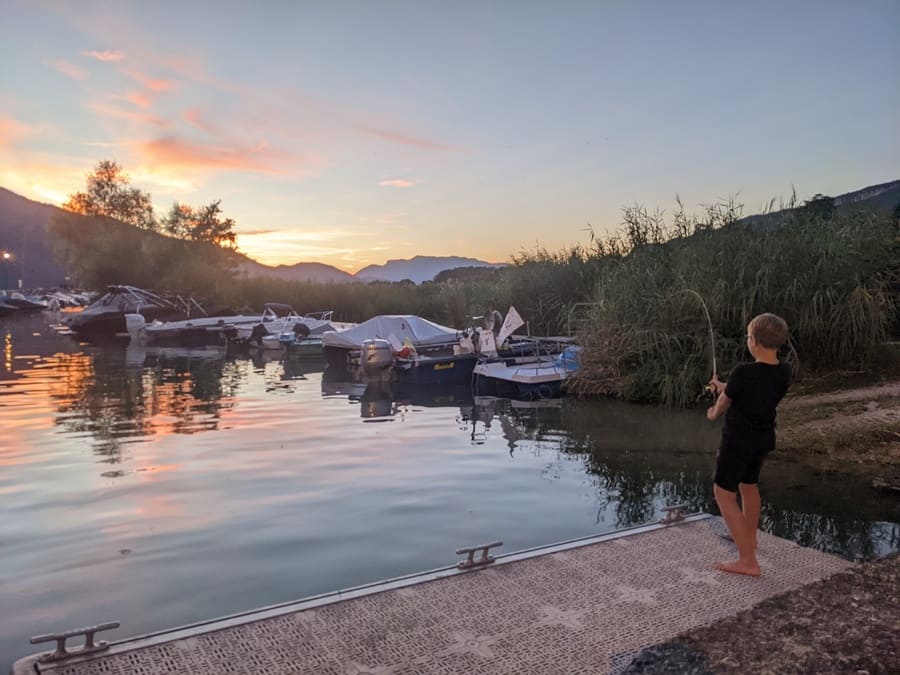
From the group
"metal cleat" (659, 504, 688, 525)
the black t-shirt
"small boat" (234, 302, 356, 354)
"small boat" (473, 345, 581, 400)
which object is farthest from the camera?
"small boat" (234, 302, 356, 354)

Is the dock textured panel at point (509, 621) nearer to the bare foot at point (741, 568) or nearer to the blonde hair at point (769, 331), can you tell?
the bare foot at point (741, 568)

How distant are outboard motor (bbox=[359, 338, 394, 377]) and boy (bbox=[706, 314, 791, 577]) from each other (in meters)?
18.8

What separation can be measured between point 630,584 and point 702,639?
1547 millimetres

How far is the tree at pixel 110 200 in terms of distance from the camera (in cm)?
7300

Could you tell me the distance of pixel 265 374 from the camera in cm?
2681

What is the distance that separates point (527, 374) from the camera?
20.5 m

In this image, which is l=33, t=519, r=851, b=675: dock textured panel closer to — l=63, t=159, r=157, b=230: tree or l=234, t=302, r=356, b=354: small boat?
l=234, t=302, r=356, b=354: small boat

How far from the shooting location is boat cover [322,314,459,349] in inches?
1054

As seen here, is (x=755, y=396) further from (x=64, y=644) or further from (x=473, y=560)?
(x=64, y=644)

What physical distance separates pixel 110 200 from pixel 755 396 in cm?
8041

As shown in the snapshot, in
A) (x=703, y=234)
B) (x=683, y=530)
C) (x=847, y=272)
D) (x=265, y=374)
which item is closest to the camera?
(x=683, y=530)

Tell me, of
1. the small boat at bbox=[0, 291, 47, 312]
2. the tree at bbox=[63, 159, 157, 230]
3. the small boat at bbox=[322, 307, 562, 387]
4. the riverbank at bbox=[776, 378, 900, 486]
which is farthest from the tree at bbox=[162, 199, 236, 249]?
the riverbank at bbox=[776, 378, 900, 486]

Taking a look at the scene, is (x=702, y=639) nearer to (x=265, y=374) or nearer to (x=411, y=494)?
(x=411, y=494)

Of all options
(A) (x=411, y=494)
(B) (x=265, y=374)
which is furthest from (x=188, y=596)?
(B) (x=265, y=374)
